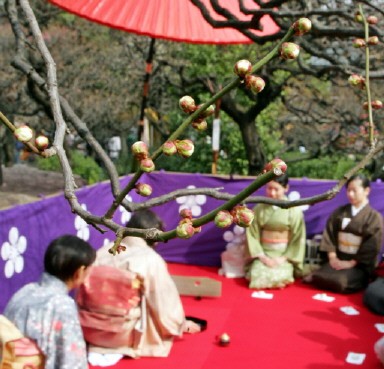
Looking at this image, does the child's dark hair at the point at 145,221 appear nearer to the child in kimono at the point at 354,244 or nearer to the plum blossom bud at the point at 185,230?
the child in kimono at the point at 354,244

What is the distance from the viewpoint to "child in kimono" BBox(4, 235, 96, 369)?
9.22 ft

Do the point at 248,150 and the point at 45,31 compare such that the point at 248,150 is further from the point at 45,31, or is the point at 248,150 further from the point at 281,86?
the point at 45,31

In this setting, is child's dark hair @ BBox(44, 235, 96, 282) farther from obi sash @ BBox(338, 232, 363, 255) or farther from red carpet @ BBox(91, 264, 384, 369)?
obi sash @ BBox(338, 232, 363, 255)

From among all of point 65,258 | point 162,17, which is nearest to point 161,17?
point 162,17

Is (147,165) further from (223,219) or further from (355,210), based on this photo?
(355,210)

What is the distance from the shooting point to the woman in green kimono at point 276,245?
635 centimetres

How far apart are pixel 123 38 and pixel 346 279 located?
696cm

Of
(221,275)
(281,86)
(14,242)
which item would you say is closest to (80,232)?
(14,242)

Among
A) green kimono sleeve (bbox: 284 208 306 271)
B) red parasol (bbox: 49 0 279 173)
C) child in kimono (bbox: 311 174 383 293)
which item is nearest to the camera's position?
red parasol (bbox: 49 0 279 173)

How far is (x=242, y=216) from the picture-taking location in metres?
0.78

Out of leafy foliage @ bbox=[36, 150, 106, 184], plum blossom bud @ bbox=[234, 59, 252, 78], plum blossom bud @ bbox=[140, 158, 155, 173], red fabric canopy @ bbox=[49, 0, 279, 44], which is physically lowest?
leafy foliage @ bbox=[36, 150, 106, 184]

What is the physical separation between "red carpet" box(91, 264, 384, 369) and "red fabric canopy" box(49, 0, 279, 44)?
89.6 inches

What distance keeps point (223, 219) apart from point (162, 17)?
2871 millimetres

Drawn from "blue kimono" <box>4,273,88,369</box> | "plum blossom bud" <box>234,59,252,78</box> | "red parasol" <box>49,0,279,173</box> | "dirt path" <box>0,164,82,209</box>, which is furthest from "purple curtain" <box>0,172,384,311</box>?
"dirt path" <box>0,164,82,209</box>
